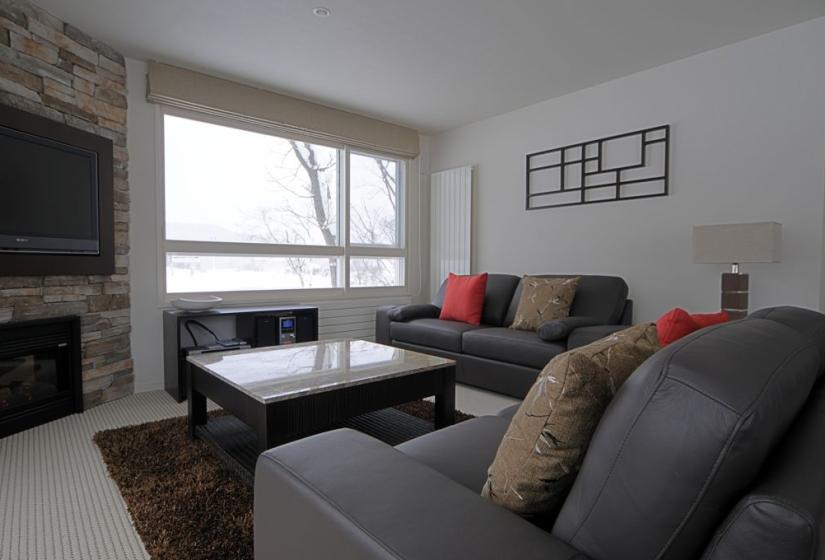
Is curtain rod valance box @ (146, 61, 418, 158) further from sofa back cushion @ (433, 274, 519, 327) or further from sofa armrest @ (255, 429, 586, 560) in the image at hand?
sofa armrest @ (255, 429, 586, 560)

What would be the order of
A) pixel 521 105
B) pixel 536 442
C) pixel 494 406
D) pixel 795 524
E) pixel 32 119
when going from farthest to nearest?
pixel 521 105 → pixel 494 406 → pixel 32 119 → pixel 536 442 → pixel 795 524

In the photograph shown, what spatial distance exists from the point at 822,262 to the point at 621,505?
316cm

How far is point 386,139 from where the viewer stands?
4.93 meters

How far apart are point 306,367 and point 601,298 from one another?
7.60ft

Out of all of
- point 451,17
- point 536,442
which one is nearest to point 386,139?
point 451,17

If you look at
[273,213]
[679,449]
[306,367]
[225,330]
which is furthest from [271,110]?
[679,449]

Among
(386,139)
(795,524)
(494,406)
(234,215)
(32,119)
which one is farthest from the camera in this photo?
(386,139)

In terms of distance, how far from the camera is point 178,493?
1855 millimetres

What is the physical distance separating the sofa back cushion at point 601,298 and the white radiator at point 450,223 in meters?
1.59

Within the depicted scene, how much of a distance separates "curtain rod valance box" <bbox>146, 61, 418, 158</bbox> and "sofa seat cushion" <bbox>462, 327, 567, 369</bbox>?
2434 mm

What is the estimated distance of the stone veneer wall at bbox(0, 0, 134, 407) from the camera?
2.64m

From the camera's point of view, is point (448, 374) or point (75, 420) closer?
point (448, 374)

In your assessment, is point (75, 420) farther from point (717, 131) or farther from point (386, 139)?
point (717, 131)

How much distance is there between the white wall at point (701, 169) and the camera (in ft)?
9.48
